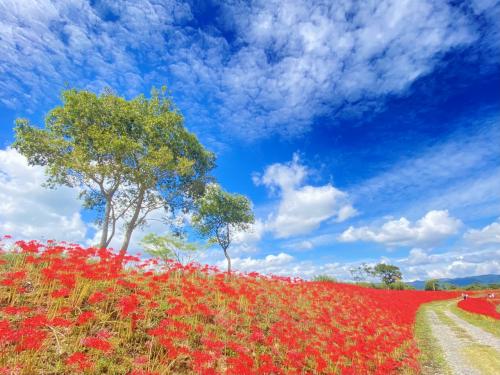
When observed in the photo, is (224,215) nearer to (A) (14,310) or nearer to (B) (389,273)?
(A) (14,310)

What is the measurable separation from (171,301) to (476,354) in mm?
15310

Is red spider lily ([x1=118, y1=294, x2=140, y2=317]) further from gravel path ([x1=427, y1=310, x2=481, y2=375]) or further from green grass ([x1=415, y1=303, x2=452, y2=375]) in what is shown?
gravel path ([x1=427, y1=310, x2=481, y2=375])

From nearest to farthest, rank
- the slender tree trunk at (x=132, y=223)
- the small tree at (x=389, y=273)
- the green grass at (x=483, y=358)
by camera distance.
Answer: the green grass at (x=483, y=358) < the slender tree trunk at (x=132, y=223) < the small tree at (x=389, y=273)

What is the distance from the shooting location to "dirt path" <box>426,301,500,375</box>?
11961 millimetres

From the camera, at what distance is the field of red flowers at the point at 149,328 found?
20.4 feet

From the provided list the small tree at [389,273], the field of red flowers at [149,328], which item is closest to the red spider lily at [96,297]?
the field of red flowers at [149,328]

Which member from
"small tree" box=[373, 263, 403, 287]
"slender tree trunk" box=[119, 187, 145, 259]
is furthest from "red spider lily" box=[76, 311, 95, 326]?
"small tree" box=[373, 263, 403, 287]

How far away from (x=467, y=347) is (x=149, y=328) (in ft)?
57.0

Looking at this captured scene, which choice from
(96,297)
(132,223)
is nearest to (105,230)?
(132,223)

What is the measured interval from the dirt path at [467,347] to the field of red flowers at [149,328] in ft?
6.84

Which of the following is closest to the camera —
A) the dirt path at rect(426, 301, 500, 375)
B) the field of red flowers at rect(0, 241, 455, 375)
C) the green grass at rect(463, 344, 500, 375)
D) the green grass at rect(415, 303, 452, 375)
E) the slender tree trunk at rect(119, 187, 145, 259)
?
the field of red flowers at rect(0, 241, 455, 375)

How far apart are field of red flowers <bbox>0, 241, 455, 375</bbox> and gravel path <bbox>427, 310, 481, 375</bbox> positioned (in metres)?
1.80

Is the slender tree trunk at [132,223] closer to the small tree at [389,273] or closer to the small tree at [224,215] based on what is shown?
the small tree at [224,215]

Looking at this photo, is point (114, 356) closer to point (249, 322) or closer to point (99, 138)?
point (249, 322)
